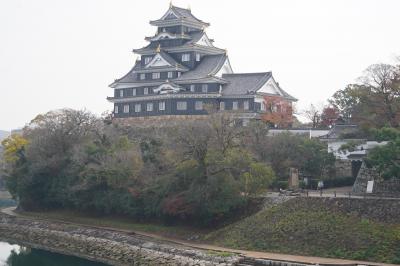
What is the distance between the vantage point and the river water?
106 ft

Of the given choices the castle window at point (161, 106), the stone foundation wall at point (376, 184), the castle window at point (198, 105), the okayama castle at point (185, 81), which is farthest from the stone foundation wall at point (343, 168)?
the castle window at point (161, 106)

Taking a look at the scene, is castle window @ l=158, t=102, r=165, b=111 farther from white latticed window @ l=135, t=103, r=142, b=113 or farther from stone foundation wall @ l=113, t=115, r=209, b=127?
white latticed window @ l=135, t=103, r=142, b=113

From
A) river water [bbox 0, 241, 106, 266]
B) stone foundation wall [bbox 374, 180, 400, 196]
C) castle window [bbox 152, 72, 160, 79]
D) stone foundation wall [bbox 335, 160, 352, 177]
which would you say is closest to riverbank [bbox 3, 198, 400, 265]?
river water [bbox 0, 241, 106, 266]

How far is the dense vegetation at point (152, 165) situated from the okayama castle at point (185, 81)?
14.1 ft

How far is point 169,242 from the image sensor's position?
3161cm

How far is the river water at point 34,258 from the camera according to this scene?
32.3 meters

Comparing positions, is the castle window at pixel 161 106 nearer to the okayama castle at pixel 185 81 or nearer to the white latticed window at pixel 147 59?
the okayama castle at pixel 185 81

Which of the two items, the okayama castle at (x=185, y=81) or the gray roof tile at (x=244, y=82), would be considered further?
the okayama castle at (x=185, y=81)

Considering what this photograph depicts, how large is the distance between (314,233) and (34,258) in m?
16.2

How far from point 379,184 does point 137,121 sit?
25572mm

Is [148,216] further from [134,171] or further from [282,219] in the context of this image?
[282,219]

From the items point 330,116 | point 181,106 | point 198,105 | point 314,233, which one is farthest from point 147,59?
point 314,233

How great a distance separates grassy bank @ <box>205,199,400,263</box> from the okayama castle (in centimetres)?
1739

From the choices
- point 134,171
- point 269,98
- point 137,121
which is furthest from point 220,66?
point 134,171
